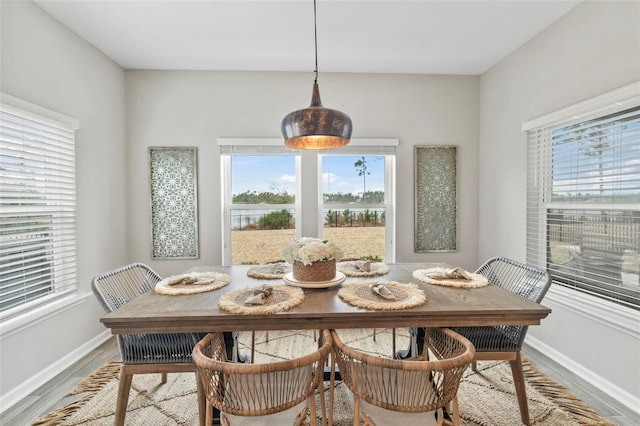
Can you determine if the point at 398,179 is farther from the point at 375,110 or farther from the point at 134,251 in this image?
the point at 134,251

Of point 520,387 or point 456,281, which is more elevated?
point 456,281

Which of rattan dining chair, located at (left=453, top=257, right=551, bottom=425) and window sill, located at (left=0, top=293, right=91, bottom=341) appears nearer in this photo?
rattan dining chair, located at (left=453, top=257, right=551, bottom=425)

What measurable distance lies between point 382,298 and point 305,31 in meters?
2.18

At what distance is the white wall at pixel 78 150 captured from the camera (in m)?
1.97

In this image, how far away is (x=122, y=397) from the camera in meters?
1.55

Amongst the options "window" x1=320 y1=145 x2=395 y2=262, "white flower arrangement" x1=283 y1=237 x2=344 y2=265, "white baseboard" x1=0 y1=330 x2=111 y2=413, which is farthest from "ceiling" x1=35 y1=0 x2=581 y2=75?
"white baseboard" x1=0 y1=330 x2=111 y2=413

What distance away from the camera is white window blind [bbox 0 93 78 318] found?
6.40 ft

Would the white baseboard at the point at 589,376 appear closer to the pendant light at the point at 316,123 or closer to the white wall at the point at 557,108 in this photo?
the white wall at the point at 557,108

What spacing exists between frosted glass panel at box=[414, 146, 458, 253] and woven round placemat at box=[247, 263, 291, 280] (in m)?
1.75

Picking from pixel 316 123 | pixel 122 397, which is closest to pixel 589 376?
pixel 316 123

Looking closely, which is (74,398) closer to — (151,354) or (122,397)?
(122,397)

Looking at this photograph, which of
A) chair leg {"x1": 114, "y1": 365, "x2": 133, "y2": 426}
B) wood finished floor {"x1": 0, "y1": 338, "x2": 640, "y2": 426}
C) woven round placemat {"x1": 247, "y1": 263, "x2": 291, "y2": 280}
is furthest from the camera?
woven round placemat {"x1": 247, "y1": 263, "x2": 291, "y2": 280}

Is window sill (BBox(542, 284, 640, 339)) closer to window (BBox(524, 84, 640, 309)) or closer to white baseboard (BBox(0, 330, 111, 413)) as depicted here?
window (BBox(524, 84, 640, 309))

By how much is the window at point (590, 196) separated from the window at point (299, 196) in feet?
4.42
